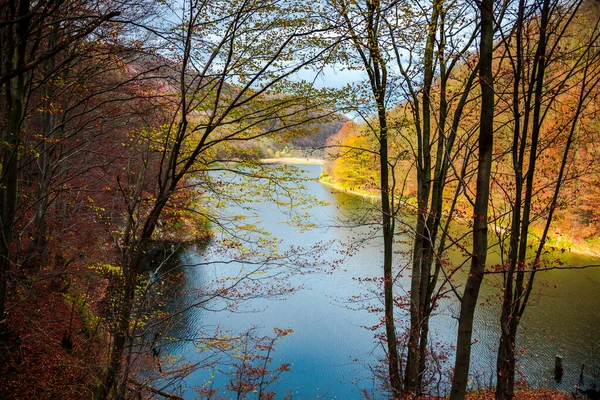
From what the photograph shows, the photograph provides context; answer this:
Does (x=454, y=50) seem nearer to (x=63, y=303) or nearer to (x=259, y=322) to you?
(x=259, y=322)

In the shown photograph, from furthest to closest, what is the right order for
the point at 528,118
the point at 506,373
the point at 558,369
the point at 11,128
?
the point at 558,369 < the point at 506,373 < the point at 528,118 < the point at 11,128

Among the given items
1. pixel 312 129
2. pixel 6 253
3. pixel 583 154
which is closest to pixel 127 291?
pixel 6 253

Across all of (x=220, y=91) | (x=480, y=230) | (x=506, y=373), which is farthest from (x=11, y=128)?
(x=506, y=373)

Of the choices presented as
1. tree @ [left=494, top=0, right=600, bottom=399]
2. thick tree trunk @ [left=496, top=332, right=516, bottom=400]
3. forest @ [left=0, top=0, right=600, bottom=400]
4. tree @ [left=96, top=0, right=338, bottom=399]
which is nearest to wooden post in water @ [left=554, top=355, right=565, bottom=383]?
forest @ [left=0, top=0, right=600, bottom=400]

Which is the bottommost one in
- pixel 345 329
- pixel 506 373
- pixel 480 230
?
pixel 345 329

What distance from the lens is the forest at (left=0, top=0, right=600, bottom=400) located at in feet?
13.0

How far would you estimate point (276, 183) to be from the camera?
5.88 m

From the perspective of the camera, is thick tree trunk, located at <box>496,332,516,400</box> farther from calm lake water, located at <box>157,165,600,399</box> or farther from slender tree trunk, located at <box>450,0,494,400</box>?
calm lake water, located at <box>157,165,600,399</box>

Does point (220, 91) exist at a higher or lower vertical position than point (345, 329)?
higher

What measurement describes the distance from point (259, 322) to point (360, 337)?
10.7 feet

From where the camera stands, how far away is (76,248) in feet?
34.2

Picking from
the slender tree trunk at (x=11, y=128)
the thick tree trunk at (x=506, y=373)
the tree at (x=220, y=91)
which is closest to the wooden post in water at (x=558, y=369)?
the thick tree trunk at (x=506, y=373)

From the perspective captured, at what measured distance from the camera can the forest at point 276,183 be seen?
397cm

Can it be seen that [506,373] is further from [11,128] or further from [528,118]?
[11,128]
